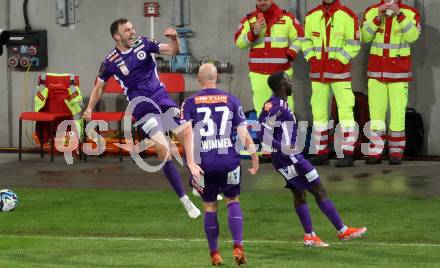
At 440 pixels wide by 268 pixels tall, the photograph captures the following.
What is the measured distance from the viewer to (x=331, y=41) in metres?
19.2

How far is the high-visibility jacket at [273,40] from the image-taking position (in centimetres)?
1959

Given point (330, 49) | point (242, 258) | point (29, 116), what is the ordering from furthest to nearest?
point (29, 116), point (330, 49), point (242, 258)

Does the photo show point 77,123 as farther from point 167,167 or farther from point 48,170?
point 167,167

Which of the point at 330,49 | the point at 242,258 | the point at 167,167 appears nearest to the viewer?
the point at 242,258

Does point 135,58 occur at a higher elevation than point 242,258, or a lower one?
higher

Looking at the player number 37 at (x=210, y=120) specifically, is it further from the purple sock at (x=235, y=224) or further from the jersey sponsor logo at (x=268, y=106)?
the jersey sponsor logo at (x=268, y=106)

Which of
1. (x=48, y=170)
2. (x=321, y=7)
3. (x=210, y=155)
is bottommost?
(x=48, y=170)

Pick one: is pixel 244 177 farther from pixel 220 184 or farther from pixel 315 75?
pixel 220 184

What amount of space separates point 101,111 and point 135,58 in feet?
24.0

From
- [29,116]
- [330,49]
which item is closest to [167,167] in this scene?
[330,49]

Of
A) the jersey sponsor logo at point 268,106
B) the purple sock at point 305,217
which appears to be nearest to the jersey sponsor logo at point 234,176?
the jersey sponsor logo at point 268,106

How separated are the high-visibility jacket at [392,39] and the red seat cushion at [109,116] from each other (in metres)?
4.52

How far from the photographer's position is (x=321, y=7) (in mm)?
19391

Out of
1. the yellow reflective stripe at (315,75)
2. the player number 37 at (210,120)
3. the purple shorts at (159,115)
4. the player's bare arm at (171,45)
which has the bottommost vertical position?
the purple shorts at (159,115)
